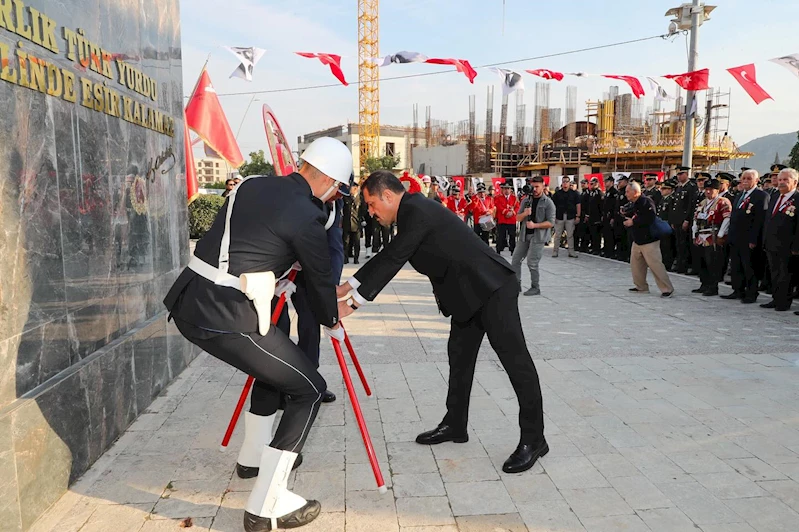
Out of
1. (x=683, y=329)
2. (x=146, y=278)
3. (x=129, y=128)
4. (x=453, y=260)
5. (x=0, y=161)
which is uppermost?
(x=129, y=128)

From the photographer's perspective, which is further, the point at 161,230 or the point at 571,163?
the point at 571,163

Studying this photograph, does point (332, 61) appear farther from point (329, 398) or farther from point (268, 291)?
point (268, 291)

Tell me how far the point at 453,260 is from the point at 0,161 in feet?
7.13

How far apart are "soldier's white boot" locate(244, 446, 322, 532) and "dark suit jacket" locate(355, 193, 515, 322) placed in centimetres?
94

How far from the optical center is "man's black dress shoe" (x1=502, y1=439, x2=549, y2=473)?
10.2ft

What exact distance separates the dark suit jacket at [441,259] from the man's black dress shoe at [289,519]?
3.55ft

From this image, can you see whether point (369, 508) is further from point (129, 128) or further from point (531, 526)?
point (129, 128)

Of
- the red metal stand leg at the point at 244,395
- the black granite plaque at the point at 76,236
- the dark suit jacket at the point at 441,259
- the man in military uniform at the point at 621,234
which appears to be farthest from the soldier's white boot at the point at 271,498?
the man in military uniform at the point at 621,234

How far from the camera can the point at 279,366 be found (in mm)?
2477

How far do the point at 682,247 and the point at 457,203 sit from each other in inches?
221

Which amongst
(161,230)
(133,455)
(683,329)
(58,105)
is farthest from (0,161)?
(683,329)

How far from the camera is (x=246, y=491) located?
296 cm

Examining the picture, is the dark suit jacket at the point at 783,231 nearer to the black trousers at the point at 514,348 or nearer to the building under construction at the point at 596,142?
the black trousers at the point at 514,348

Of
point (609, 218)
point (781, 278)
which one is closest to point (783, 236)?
point (781, 278)
